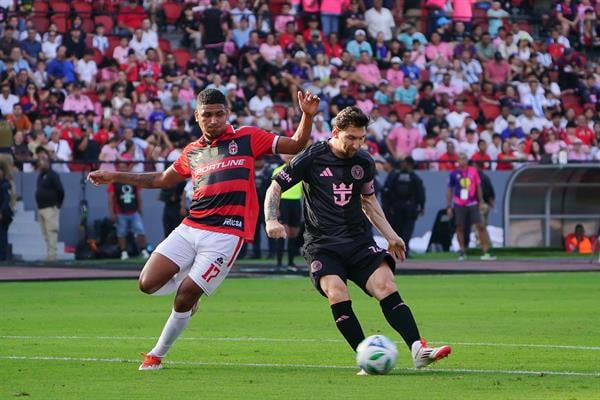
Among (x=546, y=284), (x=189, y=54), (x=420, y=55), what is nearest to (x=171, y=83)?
(x=189, y=54)

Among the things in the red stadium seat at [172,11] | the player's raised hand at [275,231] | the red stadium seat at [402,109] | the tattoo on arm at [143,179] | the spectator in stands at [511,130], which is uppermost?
the red stadium seat at [172,11]

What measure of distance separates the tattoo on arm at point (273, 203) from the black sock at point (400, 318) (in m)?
1.10

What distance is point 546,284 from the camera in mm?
22469

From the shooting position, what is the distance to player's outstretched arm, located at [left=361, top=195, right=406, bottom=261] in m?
11.4

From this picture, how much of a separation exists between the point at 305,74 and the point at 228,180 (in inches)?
885

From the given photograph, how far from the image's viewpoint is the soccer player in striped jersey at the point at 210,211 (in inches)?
447

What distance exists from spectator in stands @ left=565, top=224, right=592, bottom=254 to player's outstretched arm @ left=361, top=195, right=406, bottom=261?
71.3 feet

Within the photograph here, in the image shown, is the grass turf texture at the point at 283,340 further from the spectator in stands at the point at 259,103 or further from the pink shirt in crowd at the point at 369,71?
the pink shirt in crowd at the point at 369,71

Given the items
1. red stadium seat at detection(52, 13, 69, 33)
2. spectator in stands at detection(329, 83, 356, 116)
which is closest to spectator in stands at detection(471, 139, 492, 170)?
spectator in stands at detection(329, 83, 356, 116)

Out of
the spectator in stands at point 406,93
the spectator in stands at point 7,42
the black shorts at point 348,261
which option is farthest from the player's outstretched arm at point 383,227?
the spectator in stands at point 406,93

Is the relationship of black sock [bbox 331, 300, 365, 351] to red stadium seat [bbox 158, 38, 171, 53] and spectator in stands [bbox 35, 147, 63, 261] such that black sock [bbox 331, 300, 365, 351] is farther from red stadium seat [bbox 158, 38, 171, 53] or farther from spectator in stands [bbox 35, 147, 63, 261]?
red stadium seat [bbox 158, 38, 171, 53]

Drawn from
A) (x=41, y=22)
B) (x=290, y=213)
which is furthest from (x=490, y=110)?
(x=290, y=213)

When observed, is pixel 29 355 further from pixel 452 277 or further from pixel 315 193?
pixel 452 277

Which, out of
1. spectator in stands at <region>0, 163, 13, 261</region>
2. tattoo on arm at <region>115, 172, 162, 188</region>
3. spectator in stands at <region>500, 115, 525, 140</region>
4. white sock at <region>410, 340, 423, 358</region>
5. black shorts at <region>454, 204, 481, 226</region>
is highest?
tattoo on arm at <region>115, 172, 162, 188</region>
